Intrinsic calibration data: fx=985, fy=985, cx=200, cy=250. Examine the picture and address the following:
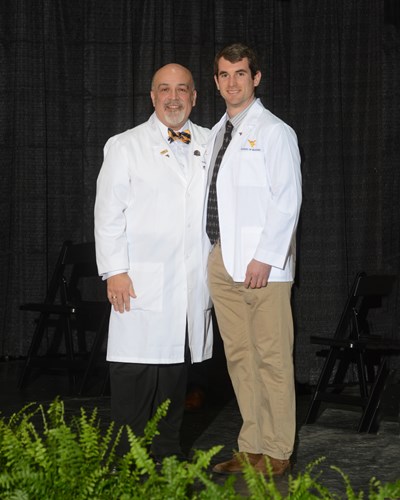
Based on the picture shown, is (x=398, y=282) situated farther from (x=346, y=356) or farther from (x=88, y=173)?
(x=88, y=173)

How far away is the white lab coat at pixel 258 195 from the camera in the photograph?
11.1ft

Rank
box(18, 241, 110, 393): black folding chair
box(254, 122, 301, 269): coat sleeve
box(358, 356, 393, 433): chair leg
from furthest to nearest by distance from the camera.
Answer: box(18, 241, 110, 393): black folding chair < box(358, 356, 393, 433): chair leg < box(254, 122, 301, 269): coat sleeve

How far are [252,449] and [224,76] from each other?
1334 mm

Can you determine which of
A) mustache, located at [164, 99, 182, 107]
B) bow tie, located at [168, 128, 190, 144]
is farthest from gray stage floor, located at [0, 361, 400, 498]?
mustache, located at [164, 99, 182, 107]

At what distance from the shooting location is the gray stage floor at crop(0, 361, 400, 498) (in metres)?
3.62

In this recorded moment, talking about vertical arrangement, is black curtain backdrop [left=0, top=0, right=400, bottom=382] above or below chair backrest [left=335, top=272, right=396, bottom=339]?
above

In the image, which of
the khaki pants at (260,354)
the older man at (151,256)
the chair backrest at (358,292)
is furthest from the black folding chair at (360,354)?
the older man at (151,256)

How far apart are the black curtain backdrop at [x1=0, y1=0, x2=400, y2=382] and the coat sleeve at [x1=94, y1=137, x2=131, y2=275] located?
1.71m

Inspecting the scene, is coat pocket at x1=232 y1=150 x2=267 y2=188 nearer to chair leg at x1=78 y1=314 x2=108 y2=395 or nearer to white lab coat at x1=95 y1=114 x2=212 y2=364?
white lab coat at x1=95 y1=114 x2=212 y2=364

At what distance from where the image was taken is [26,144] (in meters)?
5.68

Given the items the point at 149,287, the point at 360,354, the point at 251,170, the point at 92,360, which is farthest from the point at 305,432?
the point at 251,170

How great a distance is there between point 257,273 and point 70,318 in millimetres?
2190

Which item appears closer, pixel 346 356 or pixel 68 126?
pixel 346 356

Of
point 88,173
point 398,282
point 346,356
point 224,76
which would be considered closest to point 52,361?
point 88,173
